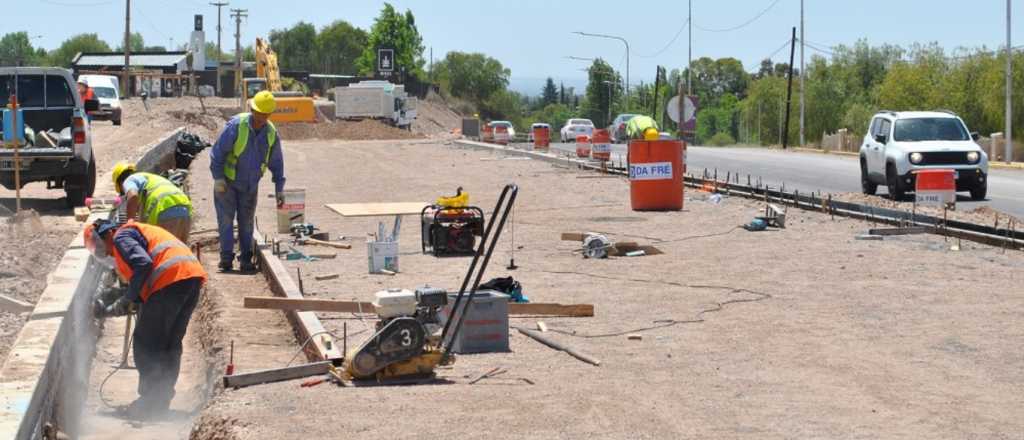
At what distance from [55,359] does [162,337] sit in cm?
74

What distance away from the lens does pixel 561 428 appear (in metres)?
7.50

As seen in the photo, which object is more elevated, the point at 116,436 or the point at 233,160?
the point at 233,160

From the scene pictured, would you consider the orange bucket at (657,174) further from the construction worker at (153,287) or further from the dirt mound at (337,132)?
the dirt mound at (337,132)

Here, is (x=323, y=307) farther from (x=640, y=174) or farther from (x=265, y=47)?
(x=265, y=47)

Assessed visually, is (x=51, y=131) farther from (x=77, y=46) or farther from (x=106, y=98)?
(x=77, y=46)

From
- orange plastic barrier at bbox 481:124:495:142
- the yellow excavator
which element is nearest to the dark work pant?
orange plastic barrier at bbox 481:124:495:142

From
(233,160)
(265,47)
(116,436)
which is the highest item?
(265,47)

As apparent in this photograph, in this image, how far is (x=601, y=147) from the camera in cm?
3588

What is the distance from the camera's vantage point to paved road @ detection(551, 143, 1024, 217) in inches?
1047

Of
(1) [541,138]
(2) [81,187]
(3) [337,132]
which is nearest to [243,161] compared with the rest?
(2) [81,187]

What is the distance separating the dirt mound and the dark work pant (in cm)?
5790

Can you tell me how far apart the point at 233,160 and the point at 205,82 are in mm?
113271

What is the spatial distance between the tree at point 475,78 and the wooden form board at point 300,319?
14269cm

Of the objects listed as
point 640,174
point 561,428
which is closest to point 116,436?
point 561,428
